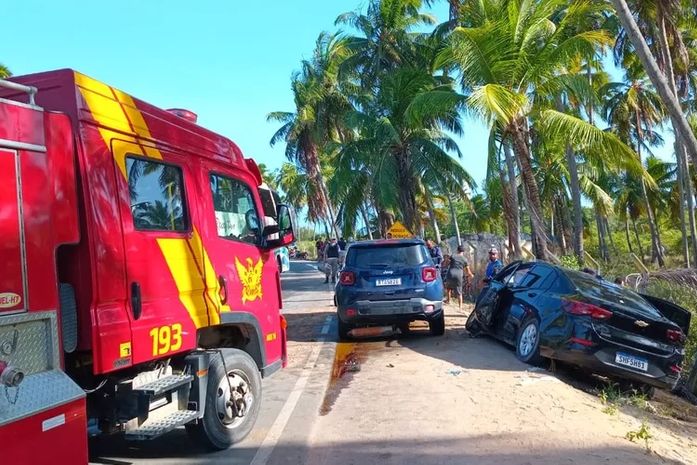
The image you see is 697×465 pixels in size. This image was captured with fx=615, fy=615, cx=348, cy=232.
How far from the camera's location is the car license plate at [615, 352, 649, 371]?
25.3 ft

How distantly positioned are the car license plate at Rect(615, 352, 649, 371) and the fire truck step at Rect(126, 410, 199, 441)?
5.39 m

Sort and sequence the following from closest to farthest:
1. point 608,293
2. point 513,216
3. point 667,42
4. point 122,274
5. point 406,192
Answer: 1. point 122,274
2. point 608,293
3. point 513,216
4. point 667,42
5. point 406,192

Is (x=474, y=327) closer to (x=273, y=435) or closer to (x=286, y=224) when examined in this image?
(x=286, y=224)

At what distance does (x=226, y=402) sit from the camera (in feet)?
18.1

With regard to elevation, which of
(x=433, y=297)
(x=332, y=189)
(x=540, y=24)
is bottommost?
(x=433, y=297)

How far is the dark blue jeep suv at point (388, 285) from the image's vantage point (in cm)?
1031

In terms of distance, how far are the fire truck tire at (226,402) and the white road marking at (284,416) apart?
0.24 m

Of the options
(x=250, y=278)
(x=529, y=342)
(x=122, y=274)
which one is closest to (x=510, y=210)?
(x=529, y=342)

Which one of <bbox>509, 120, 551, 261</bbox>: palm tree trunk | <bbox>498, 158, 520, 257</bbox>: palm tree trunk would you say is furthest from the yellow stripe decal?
<bbox>498, 158, 520, 257</bbox>: palm tree trunk

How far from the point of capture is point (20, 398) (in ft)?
10.6

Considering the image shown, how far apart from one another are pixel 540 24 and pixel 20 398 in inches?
599

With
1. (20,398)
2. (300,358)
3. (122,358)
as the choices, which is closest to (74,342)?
(122,358)

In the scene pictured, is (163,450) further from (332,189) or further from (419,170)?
(332,189)

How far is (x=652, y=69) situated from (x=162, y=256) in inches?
395
